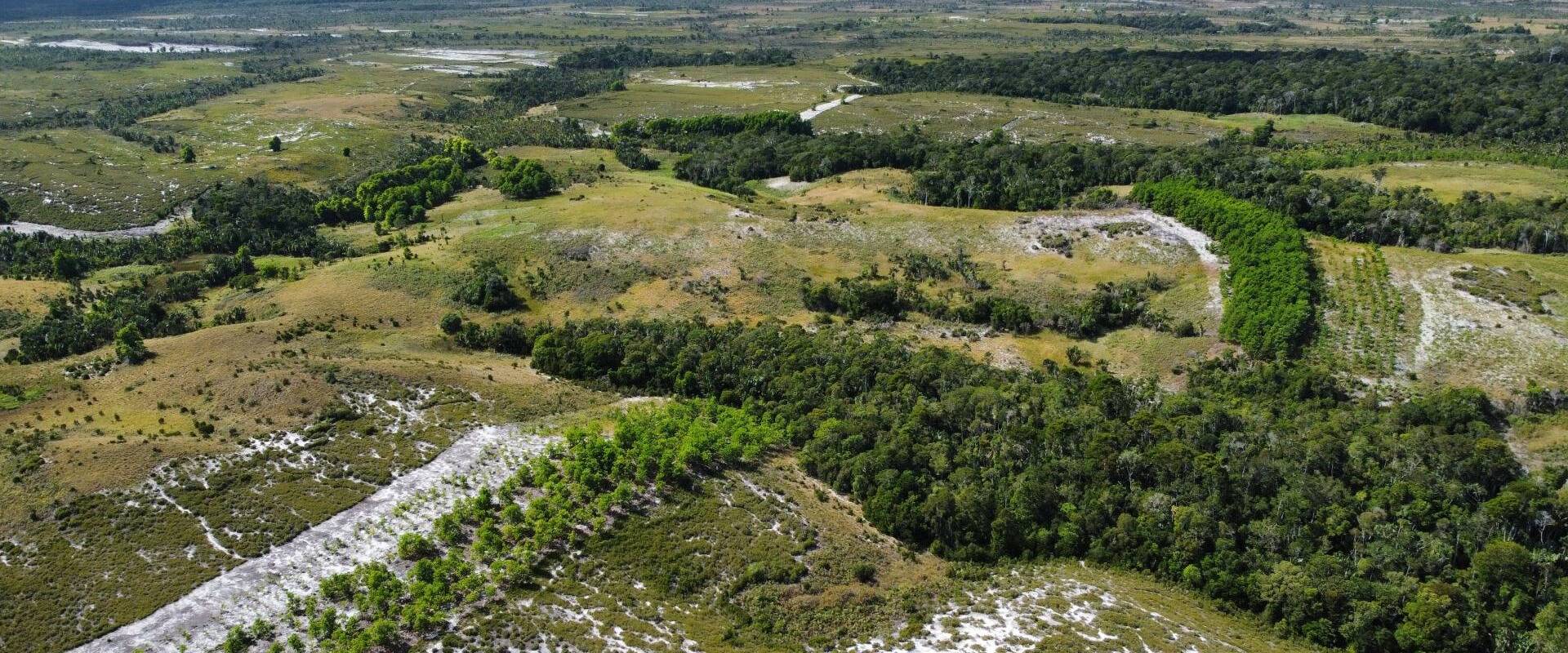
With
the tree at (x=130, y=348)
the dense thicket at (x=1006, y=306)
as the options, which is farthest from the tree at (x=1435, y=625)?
the tree at (x=130, y=348)

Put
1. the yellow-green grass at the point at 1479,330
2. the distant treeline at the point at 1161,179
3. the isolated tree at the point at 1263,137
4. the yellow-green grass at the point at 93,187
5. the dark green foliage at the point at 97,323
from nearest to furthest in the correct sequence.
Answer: the yellow-green grass at the point at 1479,330 < the dark green foliage at the point at 97,323 < the distant treeline at the point at 1161,179 < the yellow-green grass at the point at 93,187 < the isolated tree at the point at 1263,137

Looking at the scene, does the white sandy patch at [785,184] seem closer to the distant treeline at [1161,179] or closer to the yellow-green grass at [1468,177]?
the distant treeline at [1161,179]

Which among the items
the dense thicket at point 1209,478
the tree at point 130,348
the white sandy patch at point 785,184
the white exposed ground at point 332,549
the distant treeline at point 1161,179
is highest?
the distant treeline at point 1161,179

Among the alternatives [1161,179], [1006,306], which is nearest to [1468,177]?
[1161,179]

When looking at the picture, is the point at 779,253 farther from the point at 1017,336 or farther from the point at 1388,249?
the point at 1388,249

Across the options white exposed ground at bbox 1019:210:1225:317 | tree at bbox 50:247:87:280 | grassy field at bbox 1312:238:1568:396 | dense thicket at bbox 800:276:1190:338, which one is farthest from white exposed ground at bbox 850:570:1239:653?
tree at bbox 50:247:87:280

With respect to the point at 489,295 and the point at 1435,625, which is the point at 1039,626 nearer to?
the point at 1435,625

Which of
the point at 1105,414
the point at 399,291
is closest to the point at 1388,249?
the point at 1105,414
